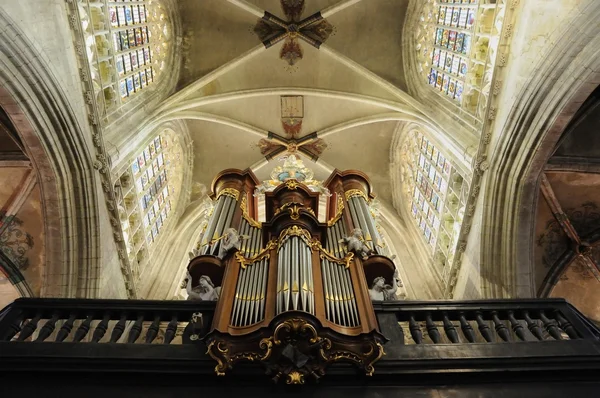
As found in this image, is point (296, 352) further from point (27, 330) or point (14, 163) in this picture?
point (14, 163)

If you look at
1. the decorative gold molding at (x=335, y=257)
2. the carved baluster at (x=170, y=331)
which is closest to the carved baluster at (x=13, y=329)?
the carved baluster at (x=170, y=331)

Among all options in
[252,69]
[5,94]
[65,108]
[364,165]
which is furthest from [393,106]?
[5,94]

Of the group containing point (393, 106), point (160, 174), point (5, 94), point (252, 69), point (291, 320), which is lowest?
point (291, 320)

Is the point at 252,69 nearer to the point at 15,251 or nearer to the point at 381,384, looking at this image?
the point at 15,251

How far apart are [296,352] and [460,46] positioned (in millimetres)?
9920

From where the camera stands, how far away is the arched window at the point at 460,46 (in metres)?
10.5

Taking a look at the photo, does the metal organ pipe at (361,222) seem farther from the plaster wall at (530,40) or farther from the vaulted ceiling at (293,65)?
the vaulted ceiling at (293,65)

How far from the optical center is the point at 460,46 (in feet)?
40.2

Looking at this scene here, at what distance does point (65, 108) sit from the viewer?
8.91 metres

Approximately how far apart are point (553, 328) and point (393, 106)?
10.3m

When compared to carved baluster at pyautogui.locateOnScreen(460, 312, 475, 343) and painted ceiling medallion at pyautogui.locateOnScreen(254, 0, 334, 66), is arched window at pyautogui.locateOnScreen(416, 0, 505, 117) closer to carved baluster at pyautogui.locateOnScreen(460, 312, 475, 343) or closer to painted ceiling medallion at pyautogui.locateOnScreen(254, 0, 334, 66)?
painted ceiling medallion at pyautogui.locateOnScreen(254, 0, 334, 66)

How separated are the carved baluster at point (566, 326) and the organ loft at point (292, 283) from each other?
6.40ft

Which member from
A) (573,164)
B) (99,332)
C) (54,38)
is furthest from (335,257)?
(573,164)

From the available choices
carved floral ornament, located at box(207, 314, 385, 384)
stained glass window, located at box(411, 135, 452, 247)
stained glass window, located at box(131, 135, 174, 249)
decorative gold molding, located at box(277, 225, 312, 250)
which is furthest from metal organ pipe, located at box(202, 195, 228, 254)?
stained glass window, located at box(411, 135, 452, 247)
